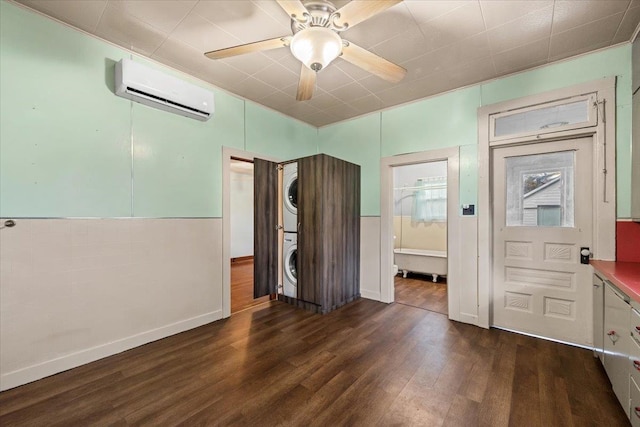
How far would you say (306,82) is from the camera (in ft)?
6.89

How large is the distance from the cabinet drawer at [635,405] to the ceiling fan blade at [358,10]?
7.95ft

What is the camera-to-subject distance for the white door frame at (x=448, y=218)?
10.0 feet

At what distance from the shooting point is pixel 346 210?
365 cm

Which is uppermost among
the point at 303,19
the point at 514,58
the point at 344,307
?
the point at 514,58

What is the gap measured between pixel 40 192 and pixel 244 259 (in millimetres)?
5299

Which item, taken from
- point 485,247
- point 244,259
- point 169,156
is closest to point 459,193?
point 485,247

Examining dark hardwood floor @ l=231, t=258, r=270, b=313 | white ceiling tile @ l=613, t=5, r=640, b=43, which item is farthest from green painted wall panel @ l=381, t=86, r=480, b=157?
dark hardwood floor @ l=231, t=258, r=270, b=313

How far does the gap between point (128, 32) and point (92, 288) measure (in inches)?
87.5

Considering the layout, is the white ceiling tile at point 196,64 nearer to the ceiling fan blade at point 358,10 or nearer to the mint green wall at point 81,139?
the mint green wall at point 81,139

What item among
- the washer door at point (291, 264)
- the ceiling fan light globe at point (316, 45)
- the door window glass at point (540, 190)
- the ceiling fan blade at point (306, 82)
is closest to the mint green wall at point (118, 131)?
the door window glass at point (540, 190)

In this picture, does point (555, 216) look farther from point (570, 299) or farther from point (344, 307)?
point (344, 307)

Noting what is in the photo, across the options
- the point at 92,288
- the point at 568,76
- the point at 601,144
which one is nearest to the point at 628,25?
the point at 568,76

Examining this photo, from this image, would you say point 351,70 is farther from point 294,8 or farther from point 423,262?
point 423,262

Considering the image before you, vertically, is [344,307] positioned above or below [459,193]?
below
